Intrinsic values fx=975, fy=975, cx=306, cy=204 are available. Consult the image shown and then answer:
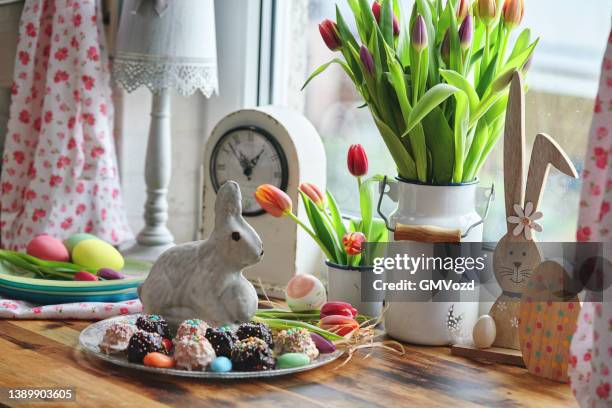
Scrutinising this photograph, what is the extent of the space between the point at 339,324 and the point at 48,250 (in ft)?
1.87

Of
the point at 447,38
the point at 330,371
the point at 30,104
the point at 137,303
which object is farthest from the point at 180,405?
the point at 30,104

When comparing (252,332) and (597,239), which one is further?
(252,332)

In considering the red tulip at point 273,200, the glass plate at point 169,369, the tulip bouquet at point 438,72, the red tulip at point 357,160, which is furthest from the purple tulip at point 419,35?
the glass plate at point 169,369

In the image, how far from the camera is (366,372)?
1323 millimetres

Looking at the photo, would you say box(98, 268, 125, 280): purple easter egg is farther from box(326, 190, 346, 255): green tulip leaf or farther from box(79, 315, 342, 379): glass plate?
box(326, 190, 346, 255): green tulip leaf

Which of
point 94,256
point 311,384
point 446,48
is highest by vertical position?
point 446,48

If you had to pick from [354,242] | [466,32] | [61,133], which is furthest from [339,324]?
[61,133]

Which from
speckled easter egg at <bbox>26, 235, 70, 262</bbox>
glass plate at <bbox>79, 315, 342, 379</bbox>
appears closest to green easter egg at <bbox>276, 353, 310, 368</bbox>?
glass plate at <bbox>79, 315, 342, 379</bbox>

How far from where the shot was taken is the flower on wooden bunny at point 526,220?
53.7 inches

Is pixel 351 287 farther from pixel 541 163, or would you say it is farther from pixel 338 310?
pixel 541 163

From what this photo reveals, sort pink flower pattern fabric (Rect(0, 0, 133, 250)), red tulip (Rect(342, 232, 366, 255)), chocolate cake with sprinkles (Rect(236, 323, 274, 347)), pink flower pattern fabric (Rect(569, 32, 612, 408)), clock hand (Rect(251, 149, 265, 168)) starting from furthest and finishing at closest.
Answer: pink flower pattern fabric (Rect(0, 0, 133, 250))
clock hand (Rect(251, 149, 265, 168))
red tulip (Rect(342, 232, 366, 255))
chocolate cake with sprinkles (Rect(236, 323, 274, 347))
pink flower pattern fabric (Rect(569, 32, 612, 408))

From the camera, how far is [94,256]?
1693mm

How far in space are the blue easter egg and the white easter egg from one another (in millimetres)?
377

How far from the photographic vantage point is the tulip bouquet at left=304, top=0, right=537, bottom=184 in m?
1.37
